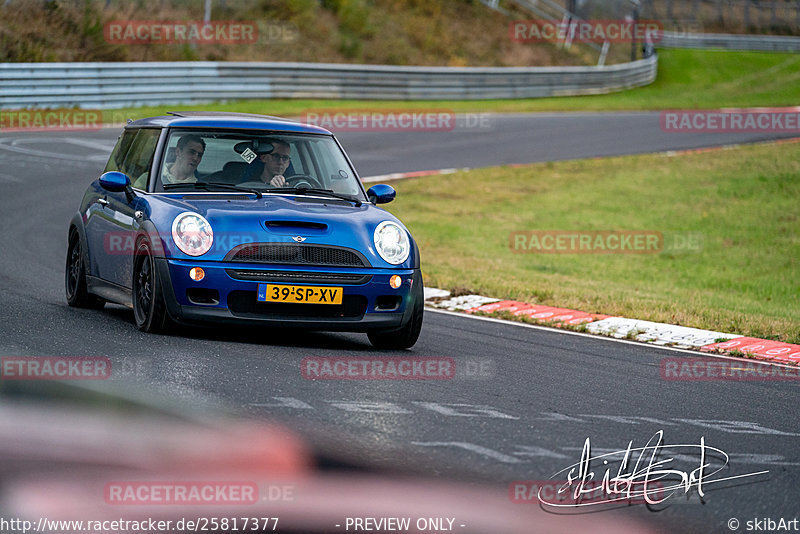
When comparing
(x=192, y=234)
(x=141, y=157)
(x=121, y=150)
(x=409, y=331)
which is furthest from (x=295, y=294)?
(x=121, y=150)

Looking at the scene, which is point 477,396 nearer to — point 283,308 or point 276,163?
point 283,308

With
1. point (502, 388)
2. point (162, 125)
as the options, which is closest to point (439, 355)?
point (502, 388)

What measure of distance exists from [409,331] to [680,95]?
35.2 m

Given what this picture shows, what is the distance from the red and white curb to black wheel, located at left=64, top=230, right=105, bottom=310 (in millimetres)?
3255

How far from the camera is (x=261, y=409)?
18.4ft

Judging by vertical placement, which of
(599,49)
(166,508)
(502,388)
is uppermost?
(166,508)

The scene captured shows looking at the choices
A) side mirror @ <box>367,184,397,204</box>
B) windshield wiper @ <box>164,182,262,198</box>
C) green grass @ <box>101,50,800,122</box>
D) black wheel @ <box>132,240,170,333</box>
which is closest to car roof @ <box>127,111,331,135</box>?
windshield wiper @ <box>164,182,262,198</box>

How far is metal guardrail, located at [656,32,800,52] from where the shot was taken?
5756cm

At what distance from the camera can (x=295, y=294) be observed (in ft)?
24.1

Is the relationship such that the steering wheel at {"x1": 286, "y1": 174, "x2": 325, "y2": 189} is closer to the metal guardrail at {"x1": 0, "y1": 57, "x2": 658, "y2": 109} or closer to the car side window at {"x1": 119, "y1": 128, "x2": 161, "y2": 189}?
Result: the car side window at {"x1": 119, "y1": 128, "x2": 161, "y2": 189}

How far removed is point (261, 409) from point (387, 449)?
0.86 metres

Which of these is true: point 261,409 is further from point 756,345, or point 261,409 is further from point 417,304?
point 756,345

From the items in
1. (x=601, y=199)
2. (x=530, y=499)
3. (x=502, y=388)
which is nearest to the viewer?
(x=530, y=499)

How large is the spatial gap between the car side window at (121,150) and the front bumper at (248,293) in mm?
2081
